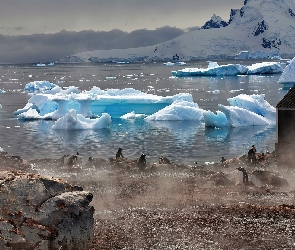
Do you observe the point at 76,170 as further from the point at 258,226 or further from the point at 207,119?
the point at 207,119

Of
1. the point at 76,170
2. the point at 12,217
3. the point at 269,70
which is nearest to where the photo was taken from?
the point at 12,217

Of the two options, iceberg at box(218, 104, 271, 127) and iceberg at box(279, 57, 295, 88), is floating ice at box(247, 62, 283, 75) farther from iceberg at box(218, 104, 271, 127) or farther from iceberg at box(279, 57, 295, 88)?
iceberg at box(218, 104, 271, 127)

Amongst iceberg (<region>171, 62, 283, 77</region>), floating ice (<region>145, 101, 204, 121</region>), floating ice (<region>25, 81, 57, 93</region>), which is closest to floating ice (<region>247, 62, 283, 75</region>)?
iceberg (<region>171, 62, 283, 77</region>)

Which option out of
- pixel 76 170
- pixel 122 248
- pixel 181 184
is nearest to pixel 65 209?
Answer: pixel 122 248

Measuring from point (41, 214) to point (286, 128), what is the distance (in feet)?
47.2

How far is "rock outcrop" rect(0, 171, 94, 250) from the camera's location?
11.7 m

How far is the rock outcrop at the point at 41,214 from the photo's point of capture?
38.4 feet

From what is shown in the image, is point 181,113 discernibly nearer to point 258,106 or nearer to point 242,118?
point 242,118

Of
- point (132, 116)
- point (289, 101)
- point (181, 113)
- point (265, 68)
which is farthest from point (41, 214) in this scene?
point (265, 68)

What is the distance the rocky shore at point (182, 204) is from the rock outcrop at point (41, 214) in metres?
0.08

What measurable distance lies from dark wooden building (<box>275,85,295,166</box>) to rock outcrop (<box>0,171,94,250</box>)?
1318 cm

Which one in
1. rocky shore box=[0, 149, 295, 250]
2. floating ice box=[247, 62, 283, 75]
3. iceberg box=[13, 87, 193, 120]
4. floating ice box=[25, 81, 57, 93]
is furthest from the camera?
floating ice box=[247, 62, 283, 75]

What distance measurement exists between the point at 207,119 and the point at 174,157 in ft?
35.9

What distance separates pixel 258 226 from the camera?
1445cm
